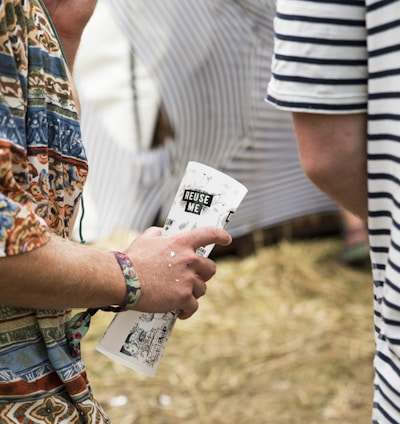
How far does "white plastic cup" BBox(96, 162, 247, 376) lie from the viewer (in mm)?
1251

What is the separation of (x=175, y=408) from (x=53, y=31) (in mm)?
1708

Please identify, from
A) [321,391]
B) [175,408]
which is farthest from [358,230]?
[175,408]

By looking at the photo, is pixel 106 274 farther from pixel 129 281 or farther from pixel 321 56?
pixel 321 56

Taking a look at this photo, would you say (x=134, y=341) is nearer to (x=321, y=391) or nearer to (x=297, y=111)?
(x=297, y=111)

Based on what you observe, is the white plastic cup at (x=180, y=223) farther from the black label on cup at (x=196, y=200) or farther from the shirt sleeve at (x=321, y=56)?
the shirt sleeve at (x=321, y=56)

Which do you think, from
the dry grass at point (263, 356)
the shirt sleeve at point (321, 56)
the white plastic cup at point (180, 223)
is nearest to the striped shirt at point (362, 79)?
the shirt sleeve at point (321, 56)

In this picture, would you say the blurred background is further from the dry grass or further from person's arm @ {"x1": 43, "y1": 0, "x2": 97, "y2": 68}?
person's arm @ {"x1": 43, "y1": 0, "x2": 97, "y2": 68}

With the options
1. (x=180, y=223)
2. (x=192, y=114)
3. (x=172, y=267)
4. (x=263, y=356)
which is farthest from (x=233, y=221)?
(x=172, y=267)

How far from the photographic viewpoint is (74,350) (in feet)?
3.85

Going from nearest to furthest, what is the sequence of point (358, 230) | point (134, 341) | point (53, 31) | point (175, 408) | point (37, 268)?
point (37, 268) < point (53, 31) < point (134, 341) < point (175, 408) < point (358, 230)

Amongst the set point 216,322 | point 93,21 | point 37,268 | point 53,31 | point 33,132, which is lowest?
point 216,322

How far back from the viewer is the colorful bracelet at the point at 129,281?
3.61 ft

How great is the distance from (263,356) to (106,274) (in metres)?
1.92

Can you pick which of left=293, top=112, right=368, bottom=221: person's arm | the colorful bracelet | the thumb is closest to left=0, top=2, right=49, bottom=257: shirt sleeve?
the colorful bracelet
